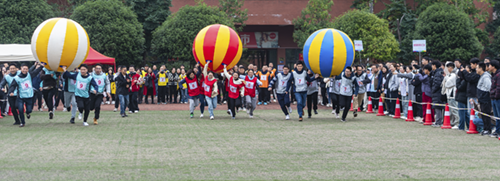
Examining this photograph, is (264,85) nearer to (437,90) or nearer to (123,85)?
(123,85)

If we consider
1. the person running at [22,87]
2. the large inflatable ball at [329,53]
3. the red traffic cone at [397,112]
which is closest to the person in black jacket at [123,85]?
the person running at [22,87]

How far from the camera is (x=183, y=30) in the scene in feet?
90.1

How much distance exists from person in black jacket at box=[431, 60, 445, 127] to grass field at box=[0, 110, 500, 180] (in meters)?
0.82

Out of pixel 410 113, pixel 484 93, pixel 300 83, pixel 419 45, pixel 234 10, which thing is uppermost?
pixel 234 10

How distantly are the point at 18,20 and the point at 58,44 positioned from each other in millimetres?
19571

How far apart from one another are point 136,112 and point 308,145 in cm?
1012

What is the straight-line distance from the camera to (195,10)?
28.3 meters

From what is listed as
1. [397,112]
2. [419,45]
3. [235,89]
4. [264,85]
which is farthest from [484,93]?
[419,45]

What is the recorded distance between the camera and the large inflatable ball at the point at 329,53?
12.3 meters

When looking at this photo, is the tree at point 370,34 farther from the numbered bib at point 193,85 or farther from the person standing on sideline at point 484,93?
the person standing on sideline at point 484,93

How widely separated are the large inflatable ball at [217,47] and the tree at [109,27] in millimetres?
16617

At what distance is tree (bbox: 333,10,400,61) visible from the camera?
97.4ft

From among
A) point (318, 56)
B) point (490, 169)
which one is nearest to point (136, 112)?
point (318, 56)

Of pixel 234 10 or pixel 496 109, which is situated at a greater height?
pixel 234 10
